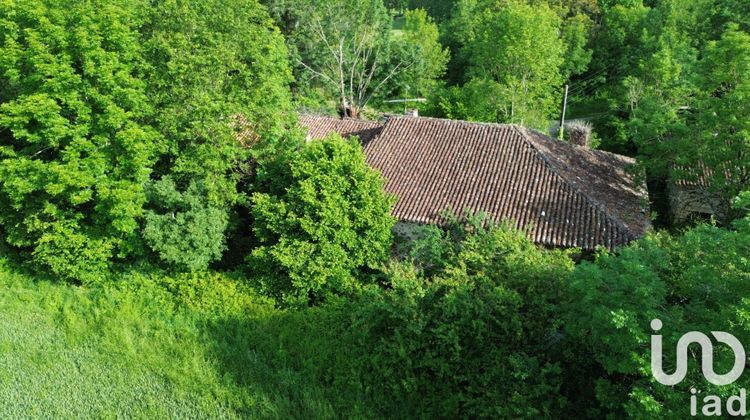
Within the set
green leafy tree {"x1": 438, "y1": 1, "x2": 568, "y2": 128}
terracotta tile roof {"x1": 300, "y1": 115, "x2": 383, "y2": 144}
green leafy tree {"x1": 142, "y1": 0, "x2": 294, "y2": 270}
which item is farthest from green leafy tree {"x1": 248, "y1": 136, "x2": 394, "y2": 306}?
green leafy tree {"x1": 438, "y1": 1, "x2": 568, "y2": 128}

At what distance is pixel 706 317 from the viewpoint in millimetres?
11867

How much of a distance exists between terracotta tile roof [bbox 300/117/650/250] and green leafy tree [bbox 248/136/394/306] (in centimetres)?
209

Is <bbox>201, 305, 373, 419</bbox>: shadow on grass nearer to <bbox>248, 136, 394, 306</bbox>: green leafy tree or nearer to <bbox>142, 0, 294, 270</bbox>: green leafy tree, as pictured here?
<bbox>248, 136, 394, 306</bbox>: green leafy tree

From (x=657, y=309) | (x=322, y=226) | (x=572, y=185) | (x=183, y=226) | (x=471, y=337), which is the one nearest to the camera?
(x=657, y=309)

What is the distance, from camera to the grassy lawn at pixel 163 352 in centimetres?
1656

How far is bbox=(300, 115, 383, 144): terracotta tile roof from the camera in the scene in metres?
31.2

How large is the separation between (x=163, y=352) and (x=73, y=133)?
29.1ft

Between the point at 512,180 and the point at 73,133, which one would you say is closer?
the point at 73,133

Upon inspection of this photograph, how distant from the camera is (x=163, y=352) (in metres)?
18.8

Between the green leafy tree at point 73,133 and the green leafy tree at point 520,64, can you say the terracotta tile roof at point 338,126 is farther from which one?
the green leafy tree at point 73,133

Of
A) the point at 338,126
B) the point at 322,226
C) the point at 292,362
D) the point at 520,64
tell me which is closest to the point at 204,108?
the point at 322,226

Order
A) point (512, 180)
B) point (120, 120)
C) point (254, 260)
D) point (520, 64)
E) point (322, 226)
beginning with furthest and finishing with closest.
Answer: point (520, 64), point (512, 180), point (254, 260), point (120, 120), point (322, 226)

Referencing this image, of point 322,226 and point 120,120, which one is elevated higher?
point 120,120

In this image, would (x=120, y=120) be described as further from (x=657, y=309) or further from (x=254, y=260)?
(x=657, y=309)
